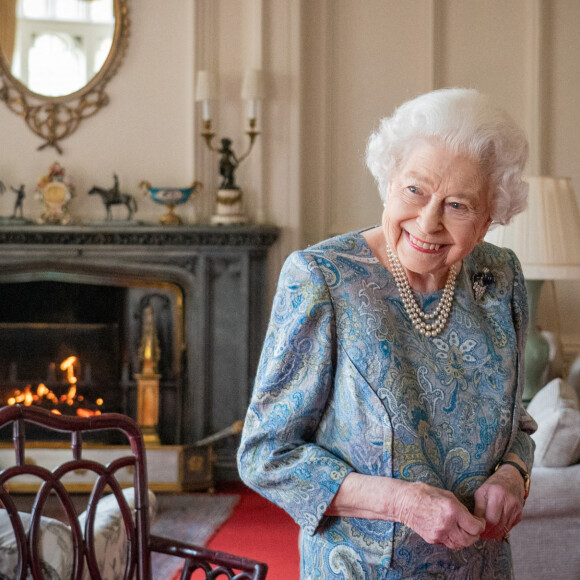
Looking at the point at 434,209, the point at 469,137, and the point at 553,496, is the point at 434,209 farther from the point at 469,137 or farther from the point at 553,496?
the point at 553,496

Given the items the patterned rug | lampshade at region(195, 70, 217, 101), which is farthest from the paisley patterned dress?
lampshade at region(195, 70, 217, 101)

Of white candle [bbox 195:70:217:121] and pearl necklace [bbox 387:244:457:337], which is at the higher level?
white candle [bbox 195:70:217:121]

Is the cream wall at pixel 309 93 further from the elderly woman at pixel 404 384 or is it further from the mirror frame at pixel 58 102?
the elderly woman at pixel 404 384

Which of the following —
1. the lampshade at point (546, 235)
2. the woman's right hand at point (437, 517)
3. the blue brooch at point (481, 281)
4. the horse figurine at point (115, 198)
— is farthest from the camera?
the horse figurine at point (115, 198)

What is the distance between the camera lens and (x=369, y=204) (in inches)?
177

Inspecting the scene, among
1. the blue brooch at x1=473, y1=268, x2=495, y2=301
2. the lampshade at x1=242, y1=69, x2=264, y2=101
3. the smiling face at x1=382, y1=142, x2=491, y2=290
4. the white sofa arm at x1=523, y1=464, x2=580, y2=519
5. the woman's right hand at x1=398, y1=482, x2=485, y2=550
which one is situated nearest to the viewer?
the woman's right hand at x1=398, y1=482, x2=485, y2=550

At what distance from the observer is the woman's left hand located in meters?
1.20

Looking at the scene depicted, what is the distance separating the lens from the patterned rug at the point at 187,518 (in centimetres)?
327

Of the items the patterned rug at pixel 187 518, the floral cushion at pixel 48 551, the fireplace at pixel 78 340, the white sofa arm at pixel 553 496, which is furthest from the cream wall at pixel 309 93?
the floral cushion at pixel 48 551

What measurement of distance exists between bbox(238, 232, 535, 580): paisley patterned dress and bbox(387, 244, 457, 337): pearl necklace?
1 cm

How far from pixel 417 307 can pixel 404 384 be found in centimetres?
13

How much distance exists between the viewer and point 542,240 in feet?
10.2

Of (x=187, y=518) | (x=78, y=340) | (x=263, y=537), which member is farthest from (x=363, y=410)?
(x=78, y=340)

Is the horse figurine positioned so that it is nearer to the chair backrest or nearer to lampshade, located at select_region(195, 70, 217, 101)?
lampshade, located at select_region(195, 70, 217, 101)
